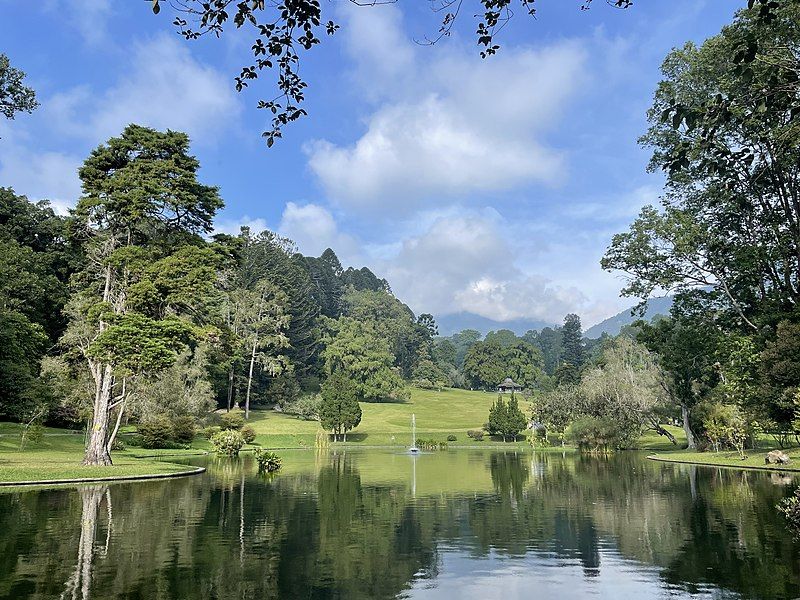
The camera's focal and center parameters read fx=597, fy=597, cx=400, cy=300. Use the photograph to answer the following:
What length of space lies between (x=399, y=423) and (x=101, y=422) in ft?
162

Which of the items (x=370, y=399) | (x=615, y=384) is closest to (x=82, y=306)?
(x=615, y=384)

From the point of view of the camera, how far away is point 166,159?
29.7 metres

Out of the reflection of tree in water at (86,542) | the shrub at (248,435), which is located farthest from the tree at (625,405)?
the reflection of tree in water at (86,542)

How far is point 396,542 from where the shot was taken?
1208 centimetres

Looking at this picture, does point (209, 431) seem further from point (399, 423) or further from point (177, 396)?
point (399, 423)

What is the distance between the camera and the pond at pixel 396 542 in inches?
341

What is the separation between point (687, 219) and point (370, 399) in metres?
66.4

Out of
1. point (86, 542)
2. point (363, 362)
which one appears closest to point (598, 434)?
point (86, 542)

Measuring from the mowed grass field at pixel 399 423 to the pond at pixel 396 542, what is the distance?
3730 cm

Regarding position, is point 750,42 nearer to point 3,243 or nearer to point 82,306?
point 82,306

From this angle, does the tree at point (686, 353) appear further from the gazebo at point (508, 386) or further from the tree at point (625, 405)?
the gazebo at point (508, 386)

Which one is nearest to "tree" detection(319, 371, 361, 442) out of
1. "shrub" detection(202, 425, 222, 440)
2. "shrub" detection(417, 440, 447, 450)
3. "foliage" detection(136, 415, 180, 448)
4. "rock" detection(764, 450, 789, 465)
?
"shrub" detection(417, 440, 447, 450)

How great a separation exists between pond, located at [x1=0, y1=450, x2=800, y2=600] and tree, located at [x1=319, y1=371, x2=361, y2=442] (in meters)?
36.9

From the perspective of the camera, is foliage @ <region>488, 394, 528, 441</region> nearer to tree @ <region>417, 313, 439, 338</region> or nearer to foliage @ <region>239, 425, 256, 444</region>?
foliage @ <region>239, 425, 256, 444</region>
